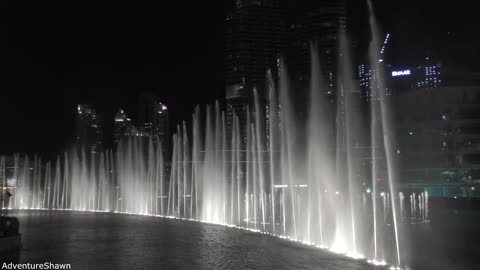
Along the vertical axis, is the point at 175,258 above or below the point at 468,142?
below

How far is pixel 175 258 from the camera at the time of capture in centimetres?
1358

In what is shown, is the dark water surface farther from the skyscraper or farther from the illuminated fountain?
the skyscraper

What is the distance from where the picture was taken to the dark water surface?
12.6 meters

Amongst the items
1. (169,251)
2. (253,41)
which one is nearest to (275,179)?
(169,251)

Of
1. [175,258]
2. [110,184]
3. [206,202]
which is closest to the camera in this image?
[175,258]

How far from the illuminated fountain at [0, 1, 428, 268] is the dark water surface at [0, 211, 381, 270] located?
155 cm

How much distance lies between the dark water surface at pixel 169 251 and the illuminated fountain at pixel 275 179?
1552mm

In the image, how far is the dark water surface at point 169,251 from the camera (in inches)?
496

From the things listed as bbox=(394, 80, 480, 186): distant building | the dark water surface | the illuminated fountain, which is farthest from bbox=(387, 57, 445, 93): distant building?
the dark water surface

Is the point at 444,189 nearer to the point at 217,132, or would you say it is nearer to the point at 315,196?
the point at 217,132

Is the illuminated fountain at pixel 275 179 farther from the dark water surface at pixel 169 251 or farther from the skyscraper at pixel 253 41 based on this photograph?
the skyscraper at pixel 253 41

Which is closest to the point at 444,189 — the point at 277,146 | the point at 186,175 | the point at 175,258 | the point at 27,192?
the point at 277,146

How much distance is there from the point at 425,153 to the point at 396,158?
13.2 feet

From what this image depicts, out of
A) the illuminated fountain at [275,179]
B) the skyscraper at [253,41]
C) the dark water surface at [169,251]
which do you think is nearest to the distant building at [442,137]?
the illuminated fountain at [275,179]
